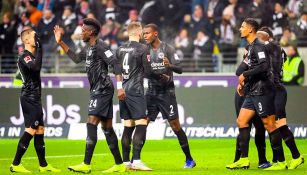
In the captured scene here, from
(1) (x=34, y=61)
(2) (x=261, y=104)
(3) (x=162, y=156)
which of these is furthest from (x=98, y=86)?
(3) (x=162, y=156)

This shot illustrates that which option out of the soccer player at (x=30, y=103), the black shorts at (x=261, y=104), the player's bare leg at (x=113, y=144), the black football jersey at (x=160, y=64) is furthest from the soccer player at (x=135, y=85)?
the black shorts at (x=261, y=104)

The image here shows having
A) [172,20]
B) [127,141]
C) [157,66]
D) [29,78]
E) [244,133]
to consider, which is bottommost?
[127,141]

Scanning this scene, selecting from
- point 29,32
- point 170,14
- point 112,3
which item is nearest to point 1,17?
point 112,3

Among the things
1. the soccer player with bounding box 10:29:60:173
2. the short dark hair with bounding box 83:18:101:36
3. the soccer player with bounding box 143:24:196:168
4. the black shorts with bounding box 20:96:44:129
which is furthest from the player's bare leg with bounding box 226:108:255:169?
the black shorts with bounding box 20:96:44:129

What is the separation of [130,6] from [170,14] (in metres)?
1.47

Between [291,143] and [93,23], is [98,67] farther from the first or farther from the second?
[291,143]

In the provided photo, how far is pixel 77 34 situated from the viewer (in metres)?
27.7

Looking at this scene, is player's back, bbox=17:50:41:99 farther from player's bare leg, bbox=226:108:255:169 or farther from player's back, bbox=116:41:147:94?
player's bare leg, bbox=226:108:255:169

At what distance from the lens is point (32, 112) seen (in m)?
14.1

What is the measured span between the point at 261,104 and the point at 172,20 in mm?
14245

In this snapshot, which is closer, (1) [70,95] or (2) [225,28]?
(1) [70,95]

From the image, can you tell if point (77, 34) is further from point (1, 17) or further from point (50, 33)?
point (1, 17)

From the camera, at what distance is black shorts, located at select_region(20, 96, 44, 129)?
14.1 m

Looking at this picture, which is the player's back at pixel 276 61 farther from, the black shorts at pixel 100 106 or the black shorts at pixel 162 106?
the black shorts at pixel 100 106
